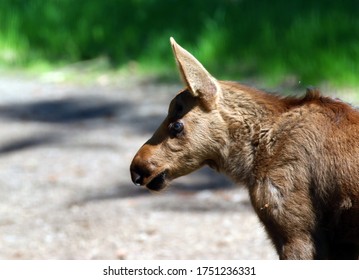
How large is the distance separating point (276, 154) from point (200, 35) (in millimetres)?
7349

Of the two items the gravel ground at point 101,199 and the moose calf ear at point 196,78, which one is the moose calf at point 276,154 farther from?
the gravel ground at point 101,199

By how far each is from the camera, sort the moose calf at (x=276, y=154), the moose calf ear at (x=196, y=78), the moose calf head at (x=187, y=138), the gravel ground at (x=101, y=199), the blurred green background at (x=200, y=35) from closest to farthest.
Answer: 1. the moose calf at (x=276, y=154)
2. the moose calf ear at (x=196, y=78)
3. the moose calf head at (x=187, y=138)
4. the gravel ground at (x=101, y=199)
5. the blurred green background at (x=200, y=35)

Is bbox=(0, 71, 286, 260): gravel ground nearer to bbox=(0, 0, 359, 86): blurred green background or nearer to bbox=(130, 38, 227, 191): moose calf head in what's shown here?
bbox=(0, 0, 359, 86): blurred green background

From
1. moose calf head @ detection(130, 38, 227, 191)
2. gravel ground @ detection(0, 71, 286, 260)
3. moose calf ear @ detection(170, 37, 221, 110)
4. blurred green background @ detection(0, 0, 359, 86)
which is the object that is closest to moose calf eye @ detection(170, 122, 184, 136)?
moose calf head @ detection(130, 38, 227, 191)

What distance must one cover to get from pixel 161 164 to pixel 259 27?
6.71 m

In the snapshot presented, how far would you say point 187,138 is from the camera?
4.75 m

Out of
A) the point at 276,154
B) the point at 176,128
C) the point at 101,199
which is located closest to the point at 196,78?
the point at 176,128

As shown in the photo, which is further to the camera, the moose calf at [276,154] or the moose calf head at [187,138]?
the moose calf head at [187,138]

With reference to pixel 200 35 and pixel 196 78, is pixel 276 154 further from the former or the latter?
pixel 200 35

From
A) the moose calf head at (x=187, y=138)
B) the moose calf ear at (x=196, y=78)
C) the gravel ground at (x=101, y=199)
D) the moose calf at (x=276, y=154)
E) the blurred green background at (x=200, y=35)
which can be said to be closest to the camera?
the moose calf at (x=276, y=154)

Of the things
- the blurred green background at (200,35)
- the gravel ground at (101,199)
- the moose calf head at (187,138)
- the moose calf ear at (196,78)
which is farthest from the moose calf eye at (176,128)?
the blurred green background at (200,35)

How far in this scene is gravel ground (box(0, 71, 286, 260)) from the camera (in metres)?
6.45

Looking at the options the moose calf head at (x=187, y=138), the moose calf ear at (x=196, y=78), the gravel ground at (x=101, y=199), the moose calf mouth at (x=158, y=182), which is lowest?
the gravel ground at (x=101, y=199)

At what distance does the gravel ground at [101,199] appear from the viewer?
21.2ft
